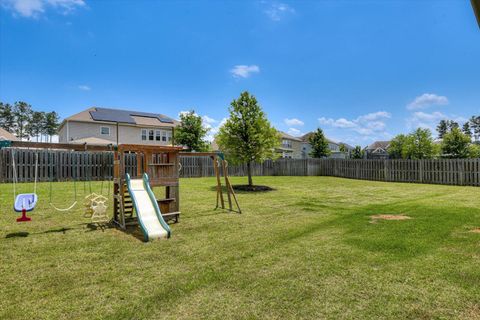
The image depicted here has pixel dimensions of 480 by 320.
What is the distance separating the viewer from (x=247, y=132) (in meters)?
14.4

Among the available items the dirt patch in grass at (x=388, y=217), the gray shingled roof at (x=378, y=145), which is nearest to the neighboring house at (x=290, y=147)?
the gray shingled roof at (x=378, y=145)

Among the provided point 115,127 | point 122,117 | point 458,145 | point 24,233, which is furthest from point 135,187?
point 458,145

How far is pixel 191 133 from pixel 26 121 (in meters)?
54.9

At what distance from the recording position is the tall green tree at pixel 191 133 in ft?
97.4

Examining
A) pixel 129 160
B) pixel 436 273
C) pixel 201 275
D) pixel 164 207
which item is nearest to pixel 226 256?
pixel 201 275

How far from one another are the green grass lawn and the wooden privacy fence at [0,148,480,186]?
918 centimetres

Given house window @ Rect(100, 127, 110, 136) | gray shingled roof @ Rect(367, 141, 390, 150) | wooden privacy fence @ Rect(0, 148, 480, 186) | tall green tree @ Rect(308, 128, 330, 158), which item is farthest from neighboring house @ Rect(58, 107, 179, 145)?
gray shingled roof @ Rect(367, 141, 390, 150)

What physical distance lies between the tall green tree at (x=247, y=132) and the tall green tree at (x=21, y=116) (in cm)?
6629

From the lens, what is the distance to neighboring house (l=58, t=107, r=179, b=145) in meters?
30.1

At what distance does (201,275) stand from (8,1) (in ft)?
41.0

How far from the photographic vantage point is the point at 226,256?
4562 mm

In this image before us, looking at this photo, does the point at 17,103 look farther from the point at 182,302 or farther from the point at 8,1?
the point at 182,302

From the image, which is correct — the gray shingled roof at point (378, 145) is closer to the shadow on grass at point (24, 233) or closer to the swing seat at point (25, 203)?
the shadow on grass at point (24, 233)

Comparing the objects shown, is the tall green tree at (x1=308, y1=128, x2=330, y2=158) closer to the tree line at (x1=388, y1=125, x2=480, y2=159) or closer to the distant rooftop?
the tree line at (x1=388, y1=125, x2=480, y2=159)
